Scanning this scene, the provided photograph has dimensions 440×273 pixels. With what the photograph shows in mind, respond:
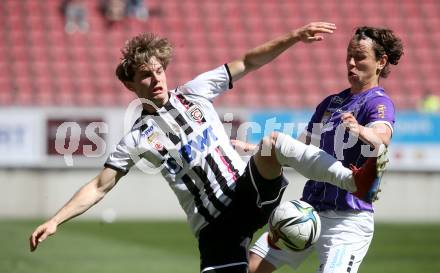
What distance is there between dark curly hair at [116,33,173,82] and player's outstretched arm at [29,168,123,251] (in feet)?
2.33

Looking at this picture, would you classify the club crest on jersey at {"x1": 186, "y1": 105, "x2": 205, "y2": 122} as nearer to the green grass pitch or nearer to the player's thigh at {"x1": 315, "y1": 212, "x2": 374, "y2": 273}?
the player's thigh at {"x1": 315, "y1": 212, "x2": 374, "y2": 273}

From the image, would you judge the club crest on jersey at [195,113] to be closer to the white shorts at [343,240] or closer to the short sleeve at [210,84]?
the short sleeve at [210,84]

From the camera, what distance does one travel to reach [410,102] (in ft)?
64.4

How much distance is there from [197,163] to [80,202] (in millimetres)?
840

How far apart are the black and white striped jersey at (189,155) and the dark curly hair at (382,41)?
1201 mm

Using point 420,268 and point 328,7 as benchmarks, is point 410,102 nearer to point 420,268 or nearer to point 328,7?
point 328,7

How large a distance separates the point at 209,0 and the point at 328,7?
2728mm

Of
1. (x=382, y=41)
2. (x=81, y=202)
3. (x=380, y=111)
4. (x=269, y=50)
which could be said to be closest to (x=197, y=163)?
(x=81, y=202)

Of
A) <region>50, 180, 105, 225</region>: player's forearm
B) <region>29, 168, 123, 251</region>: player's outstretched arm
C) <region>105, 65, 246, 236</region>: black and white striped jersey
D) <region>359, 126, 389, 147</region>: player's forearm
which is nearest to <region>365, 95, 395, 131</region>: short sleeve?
<region>359, 126, 389, 147</region>: player's forearm

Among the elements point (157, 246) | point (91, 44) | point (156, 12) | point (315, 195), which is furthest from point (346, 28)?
point (315, 195)

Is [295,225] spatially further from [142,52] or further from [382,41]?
[142,52]

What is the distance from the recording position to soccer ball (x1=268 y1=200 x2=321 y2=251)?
5.74 meters

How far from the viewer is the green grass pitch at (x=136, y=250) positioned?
10161mm

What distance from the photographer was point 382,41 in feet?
20.3
